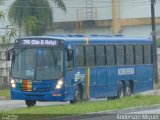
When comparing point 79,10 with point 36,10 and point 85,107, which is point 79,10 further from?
point 85,107

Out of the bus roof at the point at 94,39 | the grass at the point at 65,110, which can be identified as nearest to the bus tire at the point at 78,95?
the bus roof at the point at 94,39

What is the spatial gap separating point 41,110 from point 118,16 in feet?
169

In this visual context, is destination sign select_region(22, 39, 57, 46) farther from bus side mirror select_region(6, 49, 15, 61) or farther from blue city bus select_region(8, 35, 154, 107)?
bus side mirror select_region(6, 49, 15, 61)

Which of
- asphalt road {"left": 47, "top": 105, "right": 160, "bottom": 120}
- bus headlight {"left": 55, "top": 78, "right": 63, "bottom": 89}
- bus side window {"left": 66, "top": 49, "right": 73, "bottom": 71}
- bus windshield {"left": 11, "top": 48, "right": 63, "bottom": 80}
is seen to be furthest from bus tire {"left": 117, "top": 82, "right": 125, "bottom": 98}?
asphalt road {"left": 47, "top": 105, "right": 160, "bottom": 120}

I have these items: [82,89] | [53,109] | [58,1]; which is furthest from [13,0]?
[53,109]

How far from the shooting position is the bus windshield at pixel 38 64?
27219 mm

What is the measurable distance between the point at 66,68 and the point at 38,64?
3.63 ft

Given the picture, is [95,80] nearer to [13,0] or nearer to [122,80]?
[122,80]

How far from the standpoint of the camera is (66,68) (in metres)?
27.3

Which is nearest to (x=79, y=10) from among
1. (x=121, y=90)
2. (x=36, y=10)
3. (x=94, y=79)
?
(x=36, y=10)

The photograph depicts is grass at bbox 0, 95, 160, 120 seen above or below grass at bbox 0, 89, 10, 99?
above

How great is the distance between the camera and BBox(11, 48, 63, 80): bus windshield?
27.2 meters

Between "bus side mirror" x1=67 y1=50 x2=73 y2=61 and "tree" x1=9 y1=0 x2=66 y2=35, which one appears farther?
"tree" x1=9 y1=0 x2=66 y2=35

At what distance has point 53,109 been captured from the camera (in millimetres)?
22250
